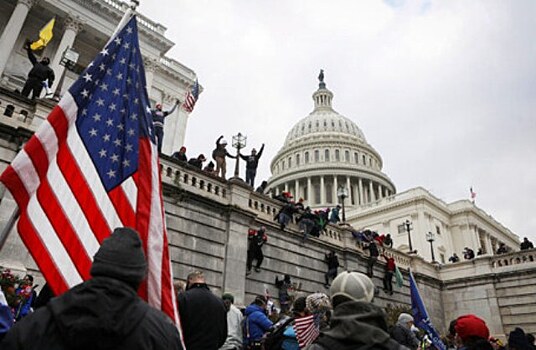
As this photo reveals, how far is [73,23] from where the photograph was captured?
26094 millimetres

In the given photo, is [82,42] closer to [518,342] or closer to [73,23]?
[73,23]

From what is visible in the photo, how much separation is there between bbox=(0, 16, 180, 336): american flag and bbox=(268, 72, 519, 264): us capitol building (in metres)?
41.9

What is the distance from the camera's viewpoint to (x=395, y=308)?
67.6ft

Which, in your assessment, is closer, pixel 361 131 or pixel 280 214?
pixel 280 214

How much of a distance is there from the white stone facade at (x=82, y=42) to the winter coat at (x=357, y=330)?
23.4 m

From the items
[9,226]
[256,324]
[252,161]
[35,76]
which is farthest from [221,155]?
[9,226]

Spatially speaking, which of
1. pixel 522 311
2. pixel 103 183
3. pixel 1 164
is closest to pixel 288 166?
pixel 522 311

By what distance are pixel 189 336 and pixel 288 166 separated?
288ft

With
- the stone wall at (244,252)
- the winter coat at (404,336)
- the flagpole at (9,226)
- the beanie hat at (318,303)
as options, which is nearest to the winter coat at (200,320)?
the beanie hat at (318,303)

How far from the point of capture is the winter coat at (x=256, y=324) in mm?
7156

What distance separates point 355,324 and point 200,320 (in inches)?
121

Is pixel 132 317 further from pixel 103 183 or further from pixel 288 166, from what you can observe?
pixel 288 166

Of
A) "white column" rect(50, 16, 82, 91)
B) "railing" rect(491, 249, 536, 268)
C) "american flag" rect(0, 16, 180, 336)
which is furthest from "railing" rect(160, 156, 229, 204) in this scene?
"railing" rect(491, 249, 536, 268)

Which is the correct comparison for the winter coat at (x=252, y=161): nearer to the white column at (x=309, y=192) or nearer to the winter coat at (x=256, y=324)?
the winter coat at (x=256, y=324)
